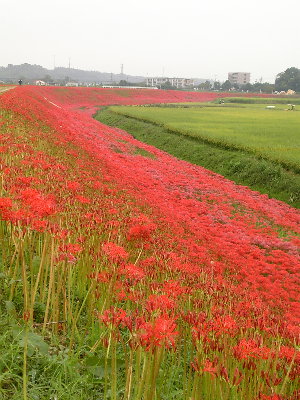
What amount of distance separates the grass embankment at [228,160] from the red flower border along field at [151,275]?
1.11m

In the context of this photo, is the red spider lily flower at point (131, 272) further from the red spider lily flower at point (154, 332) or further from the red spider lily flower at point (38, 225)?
the red spider lily flower at point (154, 332)

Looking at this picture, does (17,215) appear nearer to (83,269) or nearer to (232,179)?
(83,269)

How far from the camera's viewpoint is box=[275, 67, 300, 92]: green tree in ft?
486

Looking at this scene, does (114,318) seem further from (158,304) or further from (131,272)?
(131,272)

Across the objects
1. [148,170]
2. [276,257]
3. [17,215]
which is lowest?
[276,257]

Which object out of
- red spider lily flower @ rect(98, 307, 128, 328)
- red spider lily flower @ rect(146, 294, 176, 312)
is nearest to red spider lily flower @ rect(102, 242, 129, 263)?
red spider lily flower @ rect(146, 294, 176, 312)

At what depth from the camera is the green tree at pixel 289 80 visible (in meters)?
148

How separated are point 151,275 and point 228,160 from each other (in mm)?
20304

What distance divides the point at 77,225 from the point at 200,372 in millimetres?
3099

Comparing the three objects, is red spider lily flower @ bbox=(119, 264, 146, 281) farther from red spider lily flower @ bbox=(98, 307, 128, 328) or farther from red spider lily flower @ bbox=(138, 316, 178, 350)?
red spider lily flower @ bbox=(138, 316, 178, 350)

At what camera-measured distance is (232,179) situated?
22.0 m

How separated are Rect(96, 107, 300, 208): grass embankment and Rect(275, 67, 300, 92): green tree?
4950 inches

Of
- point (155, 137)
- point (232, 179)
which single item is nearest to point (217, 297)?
point (232, 179)

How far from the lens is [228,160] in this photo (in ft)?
78.5
